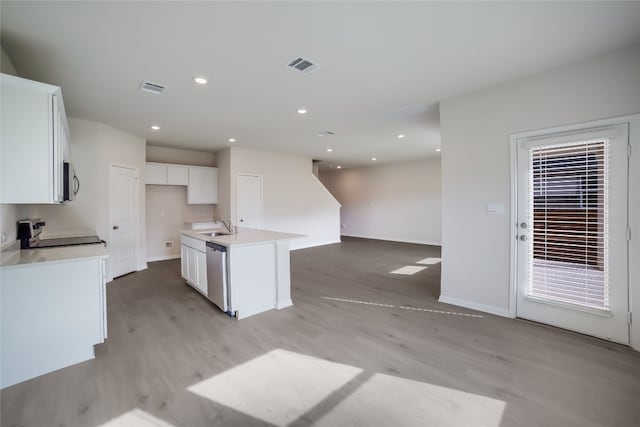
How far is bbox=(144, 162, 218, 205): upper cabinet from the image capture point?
6.19m

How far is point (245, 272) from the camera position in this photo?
3371 mm

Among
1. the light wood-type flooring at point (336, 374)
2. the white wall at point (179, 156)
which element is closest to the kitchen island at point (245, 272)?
the light wood-type flooring at point (336, 374)

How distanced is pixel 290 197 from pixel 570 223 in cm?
612

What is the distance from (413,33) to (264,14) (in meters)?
1.19

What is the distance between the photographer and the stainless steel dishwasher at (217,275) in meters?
3.32

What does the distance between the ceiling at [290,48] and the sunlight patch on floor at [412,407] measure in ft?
8.89

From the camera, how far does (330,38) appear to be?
2.36 m

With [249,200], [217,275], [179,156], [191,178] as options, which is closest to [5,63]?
[217,275]

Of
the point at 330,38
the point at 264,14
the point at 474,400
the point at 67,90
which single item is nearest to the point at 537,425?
the point at 474,400

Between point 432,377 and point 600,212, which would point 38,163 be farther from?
point 600,212

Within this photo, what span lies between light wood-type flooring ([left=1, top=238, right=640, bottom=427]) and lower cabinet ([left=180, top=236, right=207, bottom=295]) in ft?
1.44

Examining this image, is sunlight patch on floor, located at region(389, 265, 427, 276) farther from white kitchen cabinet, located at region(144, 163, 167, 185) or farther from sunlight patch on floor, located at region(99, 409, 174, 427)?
white kitchen cabinet, located at region(144, 163, 167, 185)

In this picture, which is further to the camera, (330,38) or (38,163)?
(330,38)

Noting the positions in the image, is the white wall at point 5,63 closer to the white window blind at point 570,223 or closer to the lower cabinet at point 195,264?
the lower cabinet at point 195,264
